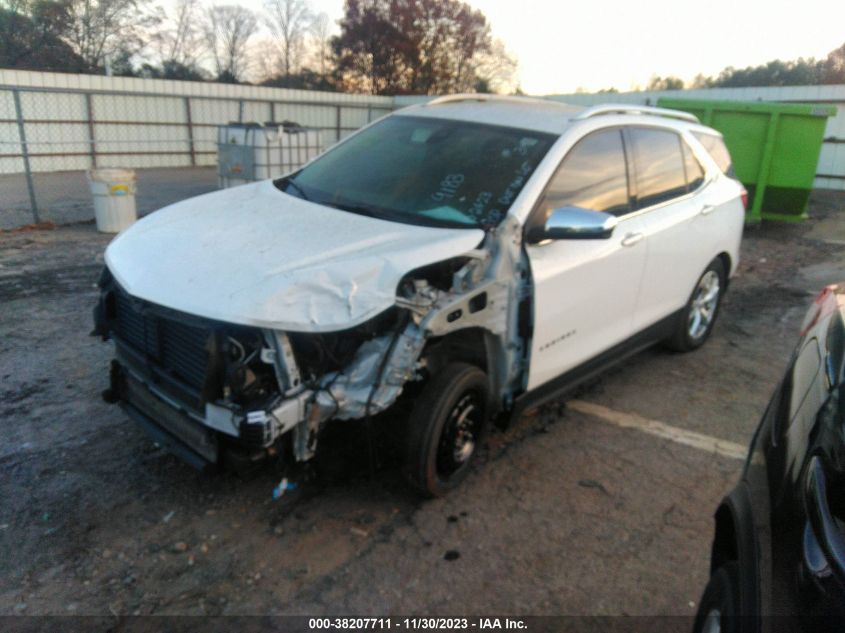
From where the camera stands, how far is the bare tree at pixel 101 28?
31.5 m

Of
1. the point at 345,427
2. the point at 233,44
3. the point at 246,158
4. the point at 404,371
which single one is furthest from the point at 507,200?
the point at 233,44

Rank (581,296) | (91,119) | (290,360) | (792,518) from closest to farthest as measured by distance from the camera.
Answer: (792,518) → (290,360) → (581,296) → (91,119)

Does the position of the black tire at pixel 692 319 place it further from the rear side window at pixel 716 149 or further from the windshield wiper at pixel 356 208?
the windshield wiper at pixel 356 208

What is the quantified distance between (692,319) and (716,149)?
57.5 inches

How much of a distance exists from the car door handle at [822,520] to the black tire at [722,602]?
1.23ft

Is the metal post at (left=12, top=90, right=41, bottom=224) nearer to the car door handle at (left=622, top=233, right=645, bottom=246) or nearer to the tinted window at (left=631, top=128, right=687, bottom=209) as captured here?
the tinted window at (left=631, top=128, right=687, bottom=209)

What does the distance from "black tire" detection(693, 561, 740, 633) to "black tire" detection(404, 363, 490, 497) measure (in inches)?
51.7

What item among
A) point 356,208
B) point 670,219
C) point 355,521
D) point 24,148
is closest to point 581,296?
point 670,219

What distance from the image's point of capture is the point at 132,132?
19438 millimetres

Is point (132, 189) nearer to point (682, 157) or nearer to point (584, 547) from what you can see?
point (682, 157)

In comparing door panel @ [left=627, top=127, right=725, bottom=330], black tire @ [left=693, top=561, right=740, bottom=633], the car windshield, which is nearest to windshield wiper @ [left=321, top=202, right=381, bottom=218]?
the car windshield

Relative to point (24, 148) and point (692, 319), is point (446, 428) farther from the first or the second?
point (24, 148)

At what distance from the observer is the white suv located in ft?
8.72

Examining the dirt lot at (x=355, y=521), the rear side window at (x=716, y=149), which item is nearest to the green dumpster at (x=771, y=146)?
the rear side window at (x=716, y=149)
